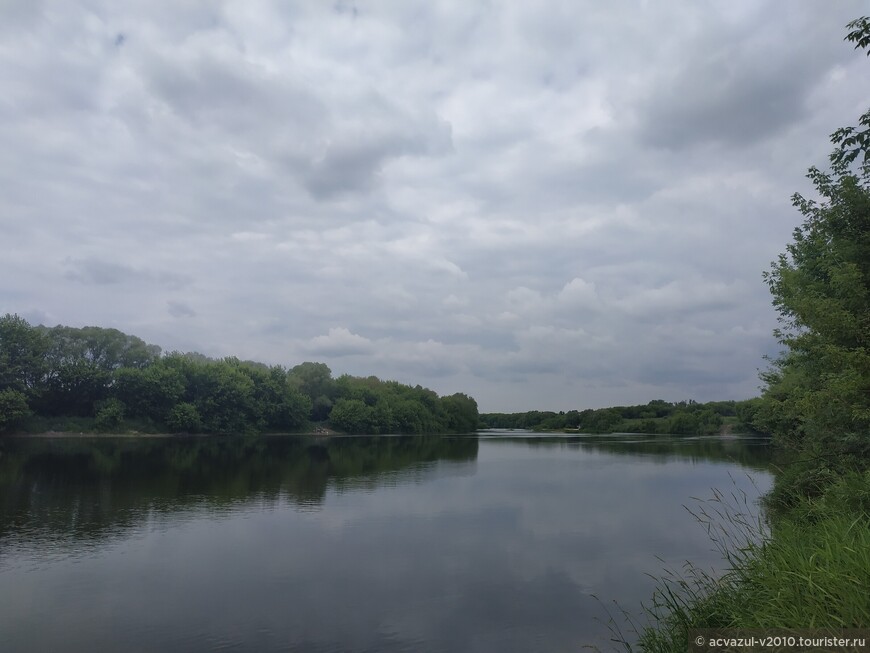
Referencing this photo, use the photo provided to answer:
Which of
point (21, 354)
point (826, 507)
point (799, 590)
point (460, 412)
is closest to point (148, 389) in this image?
point (21, 354)

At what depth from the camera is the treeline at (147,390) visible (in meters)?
82.1

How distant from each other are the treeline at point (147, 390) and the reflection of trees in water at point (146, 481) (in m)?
25.7

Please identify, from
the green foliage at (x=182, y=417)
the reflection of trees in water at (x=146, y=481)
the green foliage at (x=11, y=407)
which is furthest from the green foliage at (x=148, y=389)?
the reflection of trees in water at (x=146, y=481)

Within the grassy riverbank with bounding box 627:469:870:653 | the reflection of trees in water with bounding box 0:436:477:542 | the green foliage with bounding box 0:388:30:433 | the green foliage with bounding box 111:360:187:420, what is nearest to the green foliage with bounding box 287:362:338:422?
the green foliage with bounding box 111:360:187:420

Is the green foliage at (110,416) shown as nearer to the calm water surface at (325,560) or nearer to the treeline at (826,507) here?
the calm water surface at (325,560)

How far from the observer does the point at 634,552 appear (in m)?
20.3

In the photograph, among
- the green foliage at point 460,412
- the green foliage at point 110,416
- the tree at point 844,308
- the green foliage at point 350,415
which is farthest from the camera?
the green foliage at point 460,412

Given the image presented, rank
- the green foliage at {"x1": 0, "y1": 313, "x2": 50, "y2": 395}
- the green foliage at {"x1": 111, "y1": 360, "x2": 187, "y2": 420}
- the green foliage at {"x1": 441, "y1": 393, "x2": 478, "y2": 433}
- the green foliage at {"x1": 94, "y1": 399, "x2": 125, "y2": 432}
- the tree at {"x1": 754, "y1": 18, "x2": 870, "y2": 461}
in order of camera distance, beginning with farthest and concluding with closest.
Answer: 1. the green foliage at {"x1": 441, "y1": 393, "x2": 478, "y2": 433}
2. the green foliage at {"x1": 111, "y1": 360, "x2": 187, "y2": 420}
3. the green foliage at {"x1": 94, "y1": 399, "x2": 125, "y2": 432}
4. the green foliage at {"x1": 0, "y1": 313, "x2": 50, "y2": 395}
5. the tree at {"x1": 754, "y1": 18, "x2": 870, "y2": 461}

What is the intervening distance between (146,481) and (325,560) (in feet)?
73.2

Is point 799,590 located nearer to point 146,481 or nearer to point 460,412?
point 146,481

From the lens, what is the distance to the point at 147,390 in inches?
3551

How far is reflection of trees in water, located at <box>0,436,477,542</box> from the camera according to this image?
2416 cm

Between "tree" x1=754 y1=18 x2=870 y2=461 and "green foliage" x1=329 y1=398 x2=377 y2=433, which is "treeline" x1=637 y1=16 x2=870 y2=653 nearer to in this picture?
"tree" x1=754 y1=18 x2=870 y2=461

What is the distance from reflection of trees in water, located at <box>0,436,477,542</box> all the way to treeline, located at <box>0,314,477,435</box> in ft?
84.4
